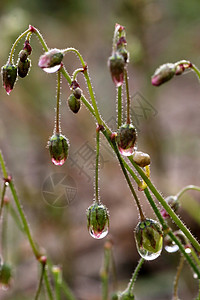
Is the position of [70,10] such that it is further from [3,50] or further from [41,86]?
[3,50]

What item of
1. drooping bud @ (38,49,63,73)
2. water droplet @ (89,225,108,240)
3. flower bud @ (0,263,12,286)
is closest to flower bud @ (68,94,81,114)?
drooping bud @ (38,49,63,73)

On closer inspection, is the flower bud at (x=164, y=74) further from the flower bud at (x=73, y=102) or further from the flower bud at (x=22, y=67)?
the flower bud at (x=22, y=67)

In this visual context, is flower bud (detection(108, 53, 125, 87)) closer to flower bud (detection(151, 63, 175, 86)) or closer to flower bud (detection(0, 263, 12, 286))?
flower bud (detection(151, 63, 175, 86))

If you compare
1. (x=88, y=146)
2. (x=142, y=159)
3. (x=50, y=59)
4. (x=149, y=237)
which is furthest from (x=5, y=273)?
(x=88, y=146)

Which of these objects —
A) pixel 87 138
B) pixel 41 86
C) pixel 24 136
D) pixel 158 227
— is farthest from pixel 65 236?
pixel 158 227

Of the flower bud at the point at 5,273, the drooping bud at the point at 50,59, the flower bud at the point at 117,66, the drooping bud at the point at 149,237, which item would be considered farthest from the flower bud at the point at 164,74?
the flower bud at the point at 5,273

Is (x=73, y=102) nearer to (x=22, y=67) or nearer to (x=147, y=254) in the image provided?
(x=22, y=67)
